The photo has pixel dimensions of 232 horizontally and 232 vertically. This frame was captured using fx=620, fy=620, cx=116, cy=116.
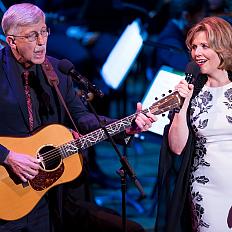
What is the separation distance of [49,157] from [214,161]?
95cm

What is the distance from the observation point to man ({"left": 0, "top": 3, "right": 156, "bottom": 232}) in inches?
138

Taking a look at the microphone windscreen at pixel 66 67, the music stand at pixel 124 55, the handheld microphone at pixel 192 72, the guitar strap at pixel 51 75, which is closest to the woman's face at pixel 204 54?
the handheld microphone at pixel 192 72

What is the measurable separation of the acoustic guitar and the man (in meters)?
0.03

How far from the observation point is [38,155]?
141 inches

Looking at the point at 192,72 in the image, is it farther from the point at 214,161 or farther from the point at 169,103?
the point at 214,161

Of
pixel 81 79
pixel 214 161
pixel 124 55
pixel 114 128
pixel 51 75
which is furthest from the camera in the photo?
pixel 124 55

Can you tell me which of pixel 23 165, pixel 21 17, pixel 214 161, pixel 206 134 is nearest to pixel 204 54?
pixel 206 134

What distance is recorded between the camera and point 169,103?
3.50m

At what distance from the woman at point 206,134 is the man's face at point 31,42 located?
0.82m

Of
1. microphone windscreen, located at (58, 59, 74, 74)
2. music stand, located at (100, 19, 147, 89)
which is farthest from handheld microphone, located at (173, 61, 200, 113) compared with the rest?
music stand, located at (100, 19, 147, 89)

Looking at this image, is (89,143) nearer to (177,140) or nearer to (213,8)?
(177,140)

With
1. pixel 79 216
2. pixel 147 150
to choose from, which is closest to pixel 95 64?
pixel 147 150

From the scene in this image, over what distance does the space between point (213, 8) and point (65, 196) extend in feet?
10.8

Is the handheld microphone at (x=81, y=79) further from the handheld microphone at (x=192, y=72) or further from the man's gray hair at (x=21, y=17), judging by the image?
the handheld microphone at (x=192, y=72)
